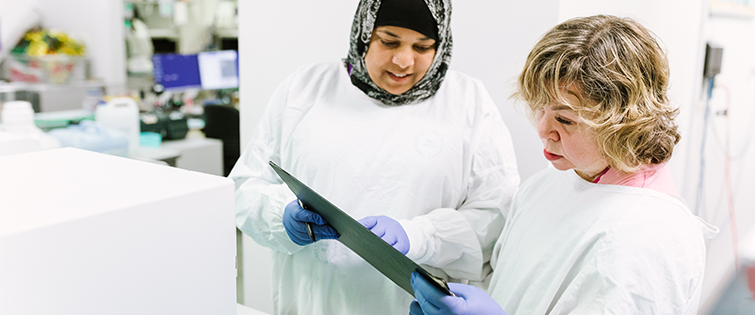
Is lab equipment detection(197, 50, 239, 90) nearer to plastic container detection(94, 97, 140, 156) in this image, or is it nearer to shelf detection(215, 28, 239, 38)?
shelf detection(215, 28, 239, 38)

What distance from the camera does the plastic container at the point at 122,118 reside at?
2508 mm

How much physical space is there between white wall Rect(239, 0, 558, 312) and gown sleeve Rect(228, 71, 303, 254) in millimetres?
378

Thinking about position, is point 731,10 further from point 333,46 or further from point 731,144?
point 333,46

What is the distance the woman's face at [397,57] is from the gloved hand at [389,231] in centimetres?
32

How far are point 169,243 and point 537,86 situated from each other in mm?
556

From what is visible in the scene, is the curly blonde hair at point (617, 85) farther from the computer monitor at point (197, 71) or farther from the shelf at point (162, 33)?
the shelf at point (162, 33)

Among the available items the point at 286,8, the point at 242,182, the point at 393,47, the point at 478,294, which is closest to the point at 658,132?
the point at 478,294

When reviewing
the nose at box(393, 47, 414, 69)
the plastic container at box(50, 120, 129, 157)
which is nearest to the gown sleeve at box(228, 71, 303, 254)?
the nose at box(393, 47, 414, 69)

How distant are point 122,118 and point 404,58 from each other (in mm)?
1876

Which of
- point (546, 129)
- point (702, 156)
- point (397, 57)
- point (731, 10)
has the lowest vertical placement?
point (702, 156)

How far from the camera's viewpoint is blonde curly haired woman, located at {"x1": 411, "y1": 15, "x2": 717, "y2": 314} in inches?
27.3

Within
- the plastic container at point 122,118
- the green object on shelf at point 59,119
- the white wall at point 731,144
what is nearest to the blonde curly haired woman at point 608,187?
the white wall at point 731,144

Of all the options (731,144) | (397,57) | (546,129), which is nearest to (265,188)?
(397,57)

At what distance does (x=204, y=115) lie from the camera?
3.35m
